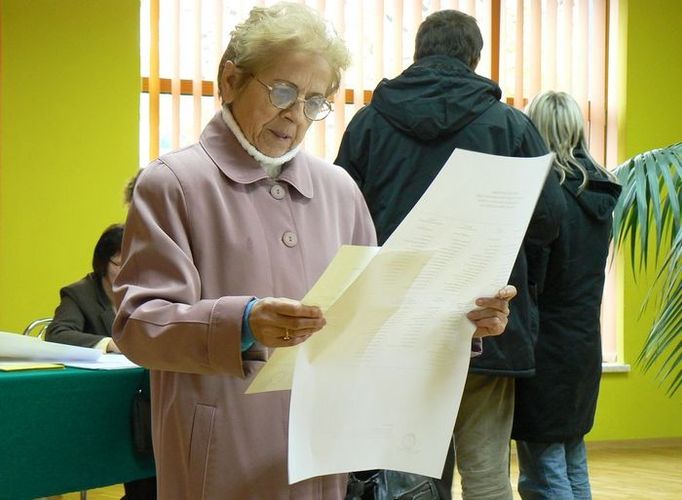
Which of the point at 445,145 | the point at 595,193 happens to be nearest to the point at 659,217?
the point at 595,193

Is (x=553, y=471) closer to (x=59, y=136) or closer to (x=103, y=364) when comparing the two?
(x=103, y=364)

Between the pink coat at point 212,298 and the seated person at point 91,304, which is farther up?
the pink coat at point 212,298

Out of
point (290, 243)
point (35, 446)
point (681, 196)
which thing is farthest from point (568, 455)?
point (290, 243)

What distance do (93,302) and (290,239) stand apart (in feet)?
8.13

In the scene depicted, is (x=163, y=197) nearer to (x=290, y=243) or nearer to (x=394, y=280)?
(x=290, y=243)

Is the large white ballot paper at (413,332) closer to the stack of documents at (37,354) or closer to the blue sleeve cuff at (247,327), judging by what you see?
the blue sleeve cuff at (247,327)

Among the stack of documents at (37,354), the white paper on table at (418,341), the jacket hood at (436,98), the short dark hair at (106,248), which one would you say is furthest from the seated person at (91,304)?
the white paper on table at (418,341)

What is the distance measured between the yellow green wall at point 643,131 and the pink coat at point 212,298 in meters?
5.57

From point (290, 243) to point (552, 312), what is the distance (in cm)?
160

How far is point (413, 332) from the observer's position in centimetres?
137

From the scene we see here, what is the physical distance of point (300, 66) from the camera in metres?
1.45

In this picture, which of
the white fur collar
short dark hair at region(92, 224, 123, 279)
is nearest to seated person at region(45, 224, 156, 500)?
short dark hair at region(92, 224, 123, 279)

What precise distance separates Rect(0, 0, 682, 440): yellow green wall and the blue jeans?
3.30m

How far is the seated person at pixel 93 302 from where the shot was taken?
3.65 meters
